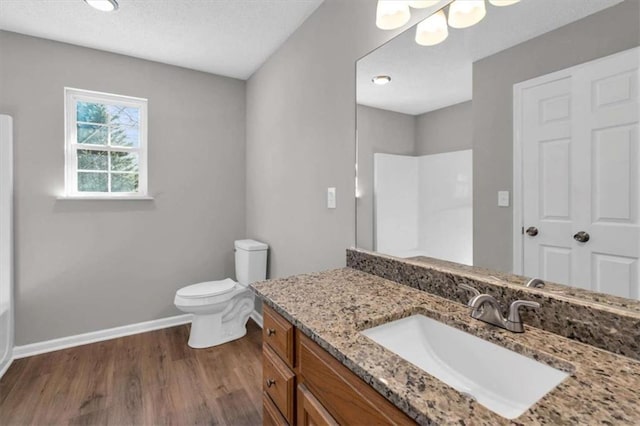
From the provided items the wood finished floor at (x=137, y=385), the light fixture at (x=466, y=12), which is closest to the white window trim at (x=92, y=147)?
the wood finished floor at (x=137, y=385)

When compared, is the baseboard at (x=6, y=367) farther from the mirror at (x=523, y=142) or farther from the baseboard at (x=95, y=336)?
the mirror at (x=523, y=142)

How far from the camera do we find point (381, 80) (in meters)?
1.53

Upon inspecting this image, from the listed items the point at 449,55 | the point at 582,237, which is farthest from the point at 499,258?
the point at 449,55

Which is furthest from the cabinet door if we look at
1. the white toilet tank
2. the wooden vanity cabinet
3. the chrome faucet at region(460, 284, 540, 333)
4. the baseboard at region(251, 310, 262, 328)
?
the baseboard at region(251, 310, 262, 328)

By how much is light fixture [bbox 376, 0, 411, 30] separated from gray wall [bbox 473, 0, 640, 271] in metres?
0.41

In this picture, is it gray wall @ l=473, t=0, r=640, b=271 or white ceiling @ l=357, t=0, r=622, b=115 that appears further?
white ceiling @ l=357, t=0, r=622, b=115

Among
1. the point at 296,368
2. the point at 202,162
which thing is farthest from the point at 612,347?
the point at 202,162

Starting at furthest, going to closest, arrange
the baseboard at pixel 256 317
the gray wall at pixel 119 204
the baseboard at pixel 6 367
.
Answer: the baseboard at pixel 256 317 < the gray wall at pixel 119 204 < the baseboard at pixel 6 367

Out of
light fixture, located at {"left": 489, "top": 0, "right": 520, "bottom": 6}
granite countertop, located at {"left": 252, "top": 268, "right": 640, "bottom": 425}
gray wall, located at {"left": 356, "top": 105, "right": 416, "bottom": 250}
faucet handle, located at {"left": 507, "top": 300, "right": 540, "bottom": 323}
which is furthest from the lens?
gray wall, located at {"left": 356, "top": 105, "right": 416, "bottom": 250}

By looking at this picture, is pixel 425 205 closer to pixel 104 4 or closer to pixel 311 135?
pixel 311 135

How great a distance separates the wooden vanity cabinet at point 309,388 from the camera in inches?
28.1

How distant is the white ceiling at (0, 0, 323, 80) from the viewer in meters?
1.98

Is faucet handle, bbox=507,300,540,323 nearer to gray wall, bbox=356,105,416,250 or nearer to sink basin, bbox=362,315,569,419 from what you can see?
sink basin, bbox=362,315,569,419

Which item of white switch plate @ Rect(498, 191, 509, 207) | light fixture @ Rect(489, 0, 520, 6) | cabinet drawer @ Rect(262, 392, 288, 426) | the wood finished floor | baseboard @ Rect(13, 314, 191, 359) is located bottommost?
the wood finished floor
